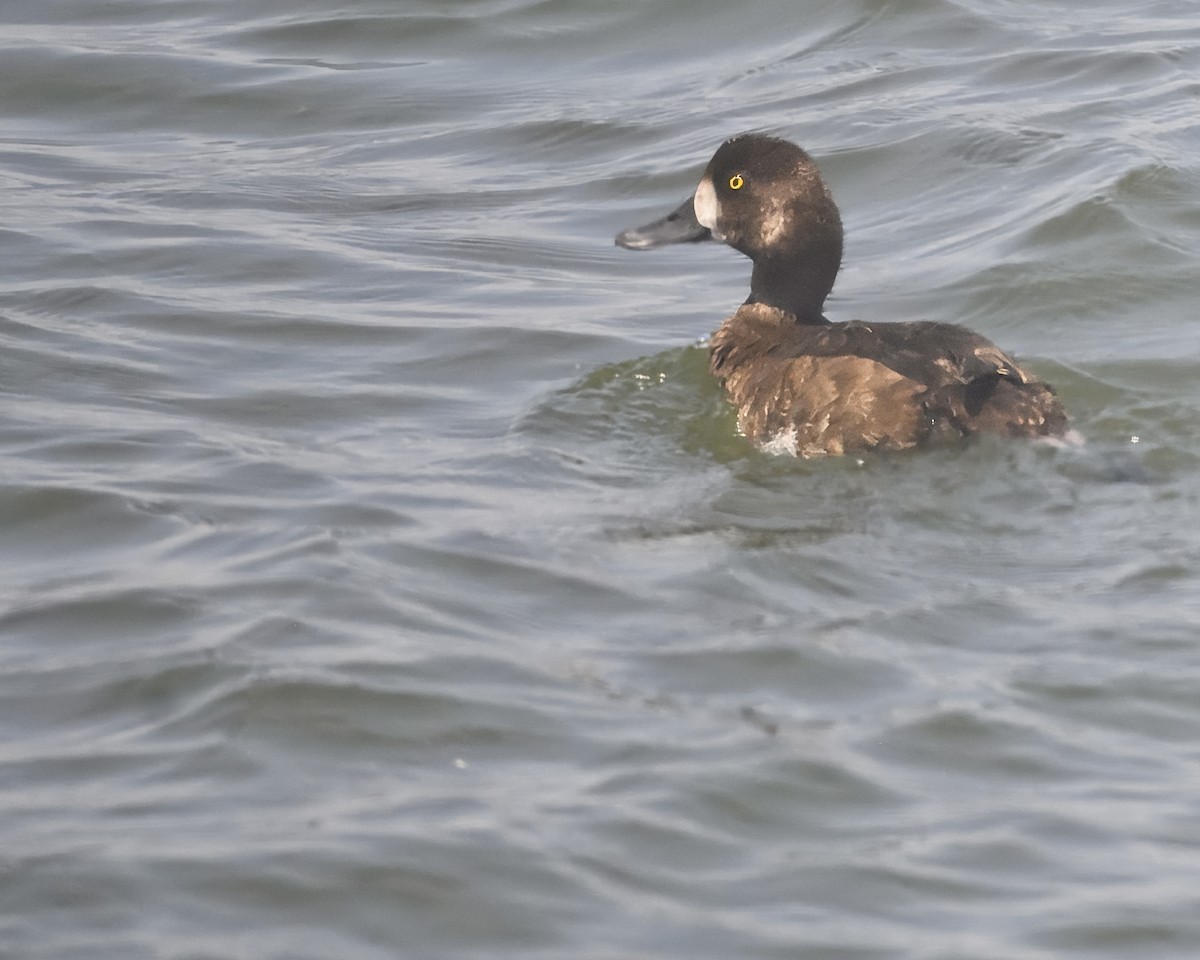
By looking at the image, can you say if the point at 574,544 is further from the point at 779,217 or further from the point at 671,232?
the point at 671,232

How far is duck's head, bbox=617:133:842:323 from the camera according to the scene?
7203 mm

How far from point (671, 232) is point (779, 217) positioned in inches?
24.0

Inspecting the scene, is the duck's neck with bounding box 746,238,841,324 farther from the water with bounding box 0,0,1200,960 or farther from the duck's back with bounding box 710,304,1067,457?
the duck's back with bounding box 710,304,1067,457

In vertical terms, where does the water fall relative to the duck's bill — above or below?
below

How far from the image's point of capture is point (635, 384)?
7262 mm

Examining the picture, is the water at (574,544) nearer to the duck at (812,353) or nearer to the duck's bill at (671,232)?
the duck at (812,353)

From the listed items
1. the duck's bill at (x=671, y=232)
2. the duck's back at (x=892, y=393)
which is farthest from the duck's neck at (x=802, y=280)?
the duck's back at (x=892, y=393)

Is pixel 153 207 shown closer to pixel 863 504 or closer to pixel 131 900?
pixel 863 504

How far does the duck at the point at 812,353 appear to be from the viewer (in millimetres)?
6113

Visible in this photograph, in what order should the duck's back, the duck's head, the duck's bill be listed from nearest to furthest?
1. the duck's back
2. the duck's head
3. the duck's bill

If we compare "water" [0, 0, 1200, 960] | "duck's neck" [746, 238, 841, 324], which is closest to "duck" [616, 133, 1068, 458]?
"duck's neck" [746, 238, 841, 324]

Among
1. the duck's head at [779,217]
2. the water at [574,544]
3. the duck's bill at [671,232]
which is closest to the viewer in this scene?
the water at [574,544]

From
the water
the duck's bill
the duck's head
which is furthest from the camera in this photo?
the duck's bill

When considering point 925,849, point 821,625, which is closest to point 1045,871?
point 925,849
